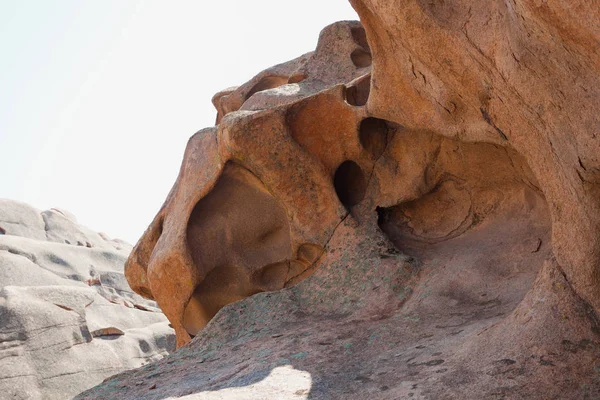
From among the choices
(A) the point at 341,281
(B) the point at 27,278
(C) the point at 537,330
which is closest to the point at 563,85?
(C) the point at 537,330

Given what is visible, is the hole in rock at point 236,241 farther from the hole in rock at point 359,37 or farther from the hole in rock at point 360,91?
the hole in rock at point 359,37

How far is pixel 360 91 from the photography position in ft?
20.1

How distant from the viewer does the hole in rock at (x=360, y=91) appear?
6082 mm

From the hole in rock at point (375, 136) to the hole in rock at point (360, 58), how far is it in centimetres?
178

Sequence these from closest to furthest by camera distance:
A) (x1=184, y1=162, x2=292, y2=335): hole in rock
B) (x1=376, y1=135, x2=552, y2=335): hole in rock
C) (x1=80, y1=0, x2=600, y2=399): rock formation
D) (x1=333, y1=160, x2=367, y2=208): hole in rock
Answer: (x1=80, y1=0, x2=600, y2=399): rock formation, (x1=376, y1=135, x2=552, y2=335): hole in rock, (x1=333, y1=160, x2=367, y2=208): hole in rock, (x1=184, y1=162, x2=292, y2=335): hole in rock

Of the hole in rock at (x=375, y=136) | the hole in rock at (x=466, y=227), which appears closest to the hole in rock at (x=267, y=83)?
the hole in rock at (x=375, y=136)

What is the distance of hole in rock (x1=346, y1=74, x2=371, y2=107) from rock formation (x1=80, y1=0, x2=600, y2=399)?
0.06 ft

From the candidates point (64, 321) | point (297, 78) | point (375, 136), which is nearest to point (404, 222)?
point (375, 136)

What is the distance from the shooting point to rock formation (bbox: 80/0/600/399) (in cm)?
317

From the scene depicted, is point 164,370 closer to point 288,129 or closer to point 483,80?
point 288,129

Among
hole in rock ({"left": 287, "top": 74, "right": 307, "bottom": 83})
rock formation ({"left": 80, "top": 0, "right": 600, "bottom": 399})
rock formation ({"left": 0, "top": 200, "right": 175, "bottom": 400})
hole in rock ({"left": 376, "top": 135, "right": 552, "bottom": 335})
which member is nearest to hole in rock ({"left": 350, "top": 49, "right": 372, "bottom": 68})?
rock formation ({"left": 80, "top": 0, "right": 600, "bottom": 399})

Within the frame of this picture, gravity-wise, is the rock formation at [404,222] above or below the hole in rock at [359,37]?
below

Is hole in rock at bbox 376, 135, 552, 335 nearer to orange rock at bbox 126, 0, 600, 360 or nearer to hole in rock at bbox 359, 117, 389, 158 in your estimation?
orange rock at bbox 126, 0, 600, 360

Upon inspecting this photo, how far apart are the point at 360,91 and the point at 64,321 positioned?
6.95m
